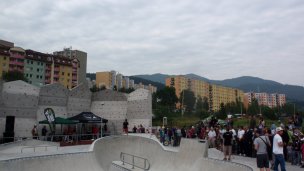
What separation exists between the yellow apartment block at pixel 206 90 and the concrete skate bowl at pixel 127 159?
111 metres

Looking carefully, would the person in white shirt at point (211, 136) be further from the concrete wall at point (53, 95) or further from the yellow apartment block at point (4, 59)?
the yellow apartment block at point (4, 59)

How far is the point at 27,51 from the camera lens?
257 feet

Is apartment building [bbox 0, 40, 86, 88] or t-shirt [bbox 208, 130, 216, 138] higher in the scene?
apartment building [bbox 0, 40, 86, 88]

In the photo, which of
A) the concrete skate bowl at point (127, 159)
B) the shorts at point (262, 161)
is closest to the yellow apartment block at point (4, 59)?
the concrete skate bowl at point (127, 159)

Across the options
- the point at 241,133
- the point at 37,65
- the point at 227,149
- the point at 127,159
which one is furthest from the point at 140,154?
the point at 37,65

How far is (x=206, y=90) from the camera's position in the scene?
141250 millimetres

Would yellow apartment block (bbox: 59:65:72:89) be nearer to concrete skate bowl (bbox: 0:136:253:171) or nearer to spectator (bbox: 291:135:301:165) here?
concrete skate bowl (bbox: 0:136:253:171)

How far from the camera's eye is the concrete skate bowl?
38.6 feet

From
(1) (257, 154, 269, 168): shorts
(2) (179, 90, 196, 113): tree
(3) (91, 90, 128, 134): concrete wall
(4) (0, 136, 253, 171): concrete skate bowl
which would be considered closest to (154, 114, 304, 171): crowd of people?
(1) (257, 154, 269, 168): shorts

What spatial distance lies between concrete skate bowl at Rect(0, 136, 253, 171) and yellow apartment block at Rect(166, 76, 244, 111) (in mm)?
110836

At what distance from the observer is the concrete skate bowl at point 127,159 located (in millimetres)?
11762

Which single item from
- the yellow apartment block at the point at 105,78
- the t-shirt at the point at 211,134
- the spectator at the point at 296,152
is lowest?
the spectator at the point at 296,152

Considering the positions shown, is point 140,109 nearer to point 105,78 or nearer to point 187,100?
point 187,100

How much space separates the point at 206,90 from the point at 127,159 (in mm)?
126480
